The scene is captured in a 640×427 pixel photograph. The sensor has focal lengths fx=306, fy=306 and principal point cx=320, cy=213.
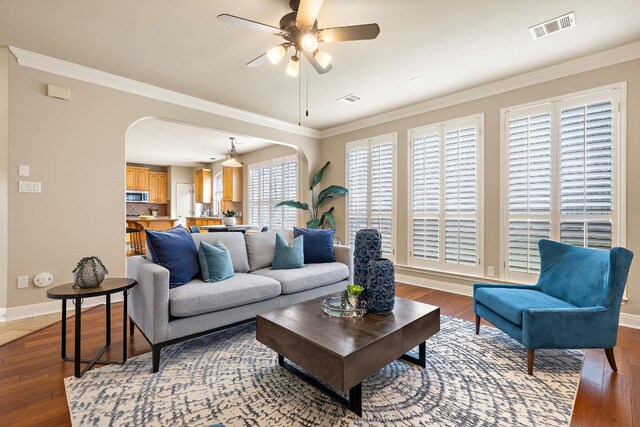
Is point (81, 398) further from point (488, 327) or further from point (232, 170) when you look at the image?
point (232, 170)

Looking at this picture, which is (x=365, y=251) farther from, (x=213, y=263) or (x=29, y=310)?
(x=29, y=310)

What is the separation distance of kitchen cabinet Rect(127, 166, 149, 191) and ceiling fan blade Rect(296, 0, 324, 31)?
914 cm

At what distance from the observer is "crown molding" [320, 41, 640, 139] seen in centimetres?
306

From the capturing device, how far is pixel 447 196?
4.33 meters

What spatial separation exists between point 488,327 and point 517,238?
4.42ft

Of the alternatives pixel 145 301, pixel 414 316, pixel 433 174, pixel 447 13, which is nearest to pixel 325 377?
pixel 414 316

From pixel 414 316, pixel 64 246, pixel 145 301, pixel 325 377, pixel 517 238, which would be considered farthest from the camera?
pixel 517 238

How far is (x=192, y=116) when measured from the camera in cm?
436

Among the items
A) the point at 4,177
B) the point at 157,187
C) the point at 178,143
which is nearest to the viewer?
the point at 4,177

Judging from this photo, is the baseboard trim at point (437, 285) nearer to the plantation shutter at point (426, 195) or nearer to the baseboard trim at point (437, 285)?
the baseboard trim at point (437, 285)

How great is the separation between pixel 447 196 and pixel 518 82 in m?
1.60

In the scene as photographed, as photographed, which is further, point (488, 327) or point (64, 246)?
point (64, 246)

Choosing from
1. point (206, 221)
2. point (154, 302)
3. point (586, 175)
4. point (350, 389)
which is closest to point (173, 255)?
point (154, 302)

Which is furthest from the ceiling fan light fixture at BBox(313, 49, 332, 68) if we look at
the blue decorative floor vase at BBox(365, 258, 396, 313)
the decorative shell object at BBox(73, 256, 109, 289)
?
the decorative shell object at BBox(73, 256, 109, 289)
